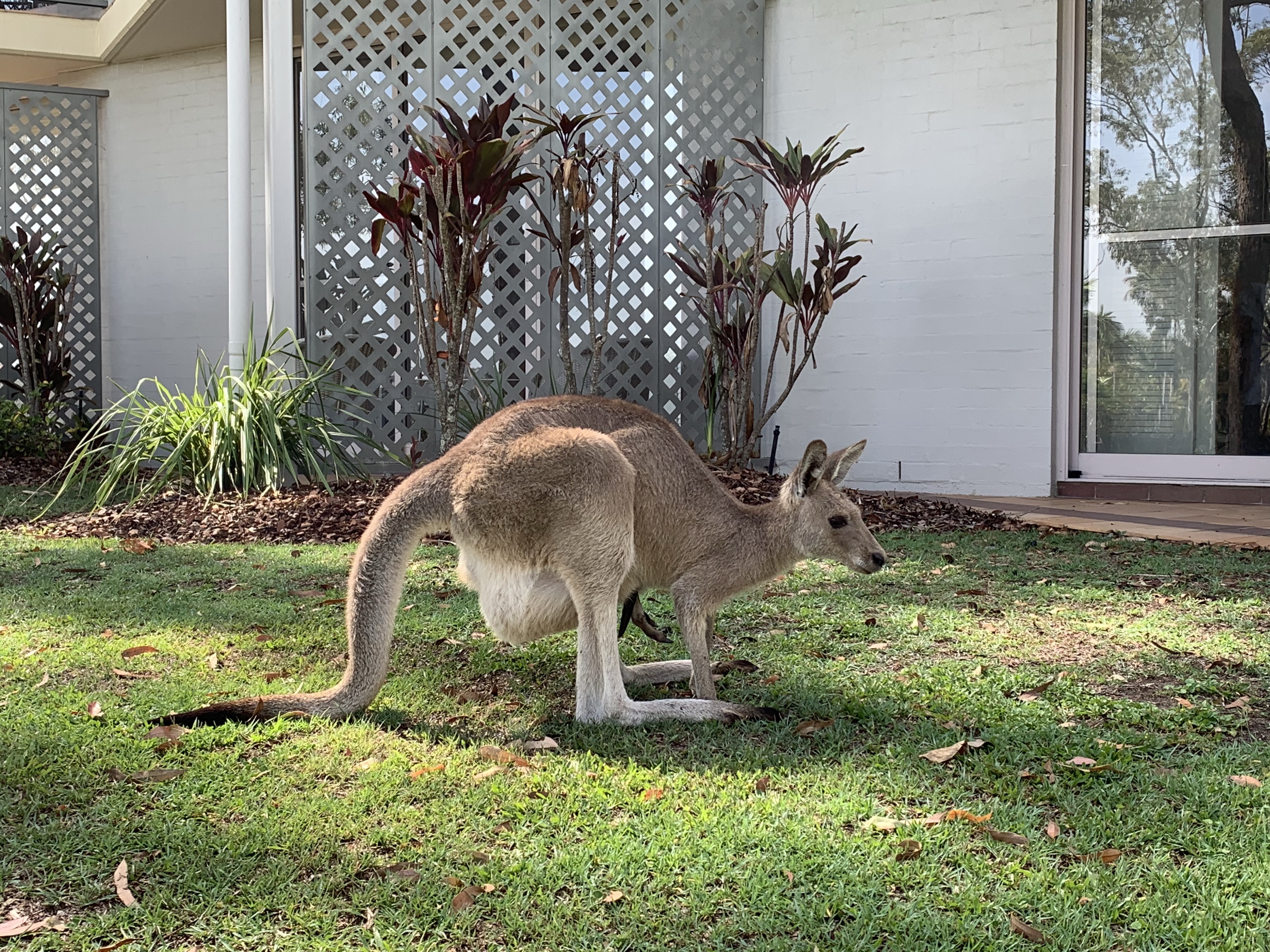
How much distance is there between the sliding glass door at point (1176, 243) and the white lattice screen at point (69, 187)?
33.5ft

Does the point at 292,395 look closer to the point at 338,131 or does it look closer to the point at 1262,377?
the point at 338,131

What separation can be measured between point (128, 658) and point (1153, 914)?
335cm

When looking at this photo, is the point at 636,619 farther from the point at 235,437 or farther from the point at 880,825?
the point at 235,437

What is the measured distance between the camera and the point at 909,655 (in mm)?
4156

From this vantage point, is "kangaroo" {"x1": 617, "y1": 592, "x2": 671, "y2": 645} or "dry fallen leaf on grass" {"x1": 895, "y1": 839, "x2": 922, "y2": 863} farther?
"kangaroo" {"x1": 617, "y1": 592, "x2": 671, "y2": 645}

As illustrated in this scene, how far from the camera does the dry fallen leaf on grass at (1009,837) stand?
2506 millimetres

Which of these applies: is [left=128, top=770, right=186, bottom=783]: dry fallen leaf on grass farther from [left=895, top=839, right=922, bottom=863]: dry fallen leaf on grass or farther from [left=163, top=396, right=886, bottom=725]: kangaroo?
[left=895, top=839, right=922, bottom=863]: dry fallen leaf on grass

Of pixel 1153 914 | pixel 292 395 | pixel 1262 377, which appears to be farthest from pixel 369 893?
pixel 1262 377

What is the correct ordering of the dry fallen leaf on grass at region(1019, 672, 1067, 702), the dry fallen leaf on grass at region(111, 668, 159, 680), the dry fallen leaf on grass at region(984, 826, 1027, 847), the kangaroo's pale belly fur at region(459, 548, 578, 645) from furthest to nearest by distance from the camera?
the dry fallen leaf on grass at region(111, 668, 159, 680) → the dry fallen leaf on grass at region(1019, 672, 1067, 702) → the kangaroo's pale belly fur at region(459, 548, 578, 645) → the dry fallen leaf on grass at region(984, 826, 1027, 847)

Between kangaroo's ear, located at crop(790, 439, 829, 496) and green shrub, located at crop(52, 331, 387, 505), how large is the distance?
447 centimetres

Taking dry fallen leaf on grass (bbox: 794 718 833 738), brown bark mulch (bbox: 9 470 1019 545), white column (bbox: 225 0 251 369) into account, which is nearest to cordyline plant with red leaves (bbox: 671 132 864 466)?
brown bark mulch (bbox: 9 470 1019 545)

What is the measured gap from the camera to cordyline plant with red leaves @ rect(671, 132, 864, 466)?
27.8 ft

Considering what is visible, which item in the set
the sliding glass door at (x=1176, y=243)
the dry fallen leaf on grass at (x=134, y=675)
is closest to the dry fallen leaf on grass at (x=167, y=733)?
the dry fallen leaf on grass at (x=134, y=675)

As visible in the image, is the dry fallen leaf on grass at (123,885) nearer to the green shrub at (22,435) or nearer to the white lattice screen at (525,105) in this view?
the white lattice screen at (525,105)
